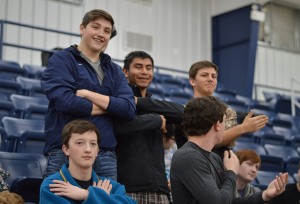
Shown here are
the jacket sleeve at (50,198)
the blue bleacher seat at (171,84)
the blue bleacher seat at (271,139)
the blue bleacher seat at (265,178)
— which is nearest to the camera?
the jacket sleeve at (50,198)

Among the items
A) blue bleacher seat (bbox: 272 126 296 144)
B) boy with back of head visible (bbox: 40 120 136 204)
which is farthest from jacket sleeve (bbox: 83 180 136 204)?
blue bleacher seat (bbox: 272 126 296 144)

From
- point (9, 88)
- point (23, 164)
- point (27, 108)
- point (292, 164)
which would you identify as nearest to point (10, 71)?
point (9, 88)

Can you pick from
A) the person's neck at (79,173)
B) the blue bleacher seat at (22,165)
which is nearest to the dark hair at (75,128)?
the person's neck at (79,173)

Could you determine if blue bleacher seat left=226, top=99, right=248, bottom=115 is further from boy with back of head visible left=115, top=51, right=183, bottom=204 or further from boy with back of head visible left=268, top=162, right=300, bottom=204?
boy with back of head visible left=115, top=51, right=183, bottom=204

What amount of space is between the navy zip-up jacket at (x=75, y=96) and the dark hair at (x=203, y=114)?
0.40 m

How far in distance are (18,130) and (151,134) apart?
5.86ft

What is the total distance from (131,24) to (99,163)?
804 cm

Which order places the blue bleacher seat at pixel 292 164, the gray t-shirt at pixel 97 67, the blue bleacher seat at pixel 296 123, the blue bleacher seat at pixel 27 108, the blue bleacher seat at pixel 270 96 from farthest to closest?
1. the blue bleacher seat at pixel 270 96
2. the blue bleacher seat at pixel 296 123
3. the blue bleacher seat at pixel 292 164
4. the blue bleacher seat at pixel 27 108
5. the gray t-shirt at pixel 97 67

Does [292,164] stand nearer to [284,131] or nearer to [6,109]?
[284,131]

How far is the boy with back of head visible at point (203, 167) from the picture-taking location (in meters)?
2.15

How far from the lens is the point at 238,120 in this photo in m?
3.15

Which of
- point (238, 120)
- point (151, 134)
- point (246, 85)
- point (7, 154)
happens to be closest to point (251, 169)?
point (238, 120)

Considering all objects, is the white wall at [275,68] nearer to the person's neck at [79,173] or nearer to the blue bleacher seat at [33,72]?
the blue bleacher seat at [33,72]

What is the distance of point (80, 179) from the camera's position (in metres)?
2.42
